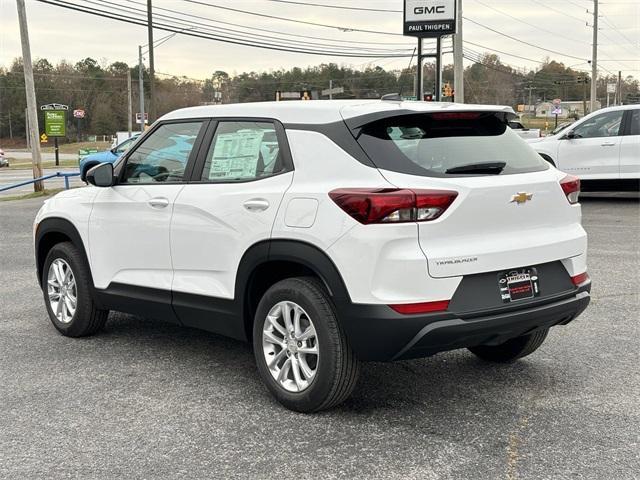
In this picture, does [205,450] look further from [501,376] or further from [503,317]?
[501,376]

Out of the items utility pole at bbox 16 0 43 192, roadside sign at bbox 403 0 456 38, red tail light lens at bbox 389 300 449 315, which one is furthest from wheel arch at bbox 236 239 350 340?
utility pole at bbox 16 0 43 192

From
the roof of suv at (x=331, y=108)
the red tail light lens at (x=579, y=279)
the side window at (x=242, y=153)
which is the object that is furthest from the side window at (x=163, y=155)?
the red tail light lens at (x=579, y=279)

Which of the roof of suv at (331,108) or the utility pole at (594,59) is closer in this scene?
the roof of suv at (331,108)

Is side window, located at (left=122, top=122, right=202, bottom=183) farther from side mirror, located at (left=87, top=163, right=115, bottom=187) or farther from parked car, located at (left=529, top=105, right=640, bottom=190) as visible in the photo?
parked car, located at (left=529, top=105, right=640, bottom=190)

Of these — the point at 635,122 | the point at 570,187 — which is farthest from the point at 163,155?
the point at 635,122

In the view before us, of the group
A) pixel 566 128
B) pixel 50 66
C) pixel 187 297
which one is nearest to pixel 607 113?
pixel 566 128

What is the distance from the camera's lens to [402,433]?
3.82m

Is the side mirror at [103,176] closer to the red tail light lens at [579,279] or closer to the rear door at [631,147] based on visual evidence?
the red tail light lens at [579,279]

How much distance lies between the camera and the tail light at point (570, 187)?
4.29 metres

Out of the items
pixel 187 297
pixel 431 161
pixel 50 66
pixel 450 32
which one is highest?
pixel 50 66

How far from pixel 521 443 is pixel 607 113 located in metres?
12.0

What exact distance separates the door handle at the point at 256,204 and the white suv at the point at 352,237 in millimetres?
10

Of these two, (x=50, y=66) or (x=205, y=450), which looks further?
(x=50, y=66)

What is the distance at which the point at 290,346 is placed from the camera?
410 cm
